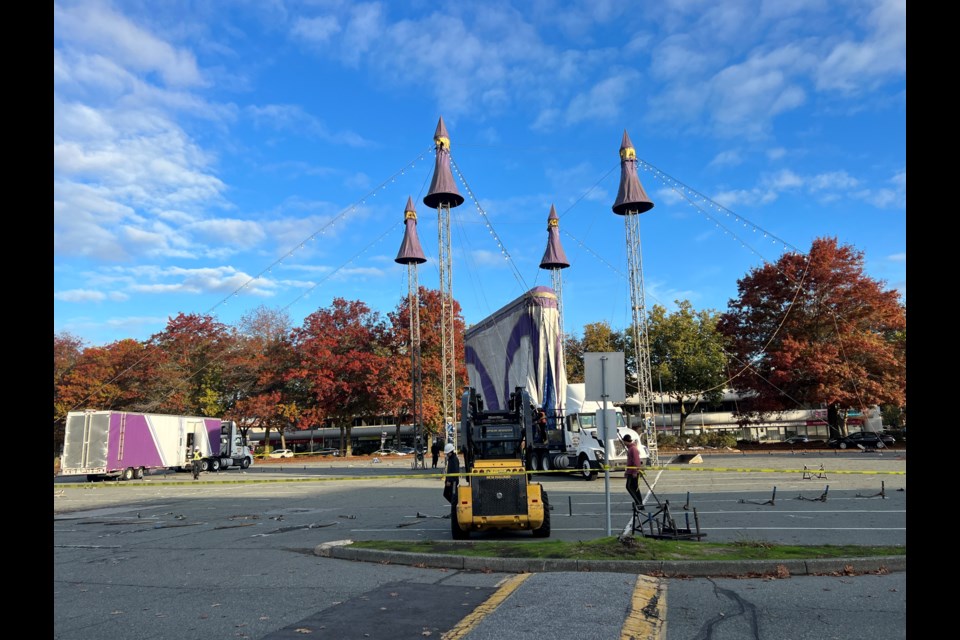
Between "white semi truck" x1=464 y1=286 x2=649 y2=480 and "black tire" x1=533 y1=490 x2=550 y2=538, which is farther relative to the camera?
"white semi truck" x1=464 y1=286 x2=649 y2=480

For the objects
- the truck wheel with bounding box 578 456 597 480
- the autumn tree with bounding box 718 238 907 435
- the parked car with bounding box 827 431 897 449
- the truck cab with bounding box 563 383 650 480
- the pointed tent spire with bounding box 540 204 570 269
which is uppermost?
the pointed tent spire with bounding box 540 204 570 269

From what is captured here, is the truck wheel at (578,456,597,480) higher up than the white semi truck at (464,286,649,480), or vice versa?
the white semi truck at (464,286,649,480)

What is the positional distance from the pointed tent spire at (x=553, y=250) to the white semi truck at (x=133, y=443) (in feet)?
81.4

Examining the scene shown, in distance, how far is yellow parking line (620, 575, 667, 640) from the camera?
5625 mm

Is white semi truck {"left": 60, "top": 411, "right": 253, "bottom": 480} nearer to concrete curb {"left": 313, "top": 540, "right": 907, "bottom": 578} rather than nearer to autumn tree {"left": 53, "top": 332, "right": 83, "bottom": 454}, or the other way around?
autumn tree {"left": 53, "top": 332, "right": 83, "bottom": 454}

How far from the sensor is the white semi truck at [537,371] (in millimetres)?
22125

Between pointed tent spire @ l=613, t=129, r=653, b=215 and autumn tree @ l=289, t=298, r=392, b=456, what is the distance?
23.1m

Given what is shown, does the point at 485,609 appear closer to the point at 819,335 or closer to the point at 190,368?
the point at 819,335

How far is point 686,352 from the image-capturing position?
54844 millimetres

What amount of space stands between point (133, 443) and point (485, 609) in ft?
108

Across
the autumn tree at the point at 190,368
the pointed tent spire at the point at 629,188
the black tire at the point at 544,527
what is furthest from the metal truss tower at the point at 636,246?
the autumn tree at the point at 190,368

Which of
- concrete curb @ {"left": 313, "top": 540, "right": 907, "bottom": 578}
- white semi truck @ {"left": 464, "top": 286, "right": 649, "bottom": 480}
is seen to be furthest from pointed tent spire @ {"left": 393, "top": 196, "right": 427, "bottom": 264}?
concrete curb @ {"left": 313, "top": 540, "right": 907, "bottom": 578}

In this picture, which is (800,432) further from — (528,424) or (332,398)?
(528,424)
